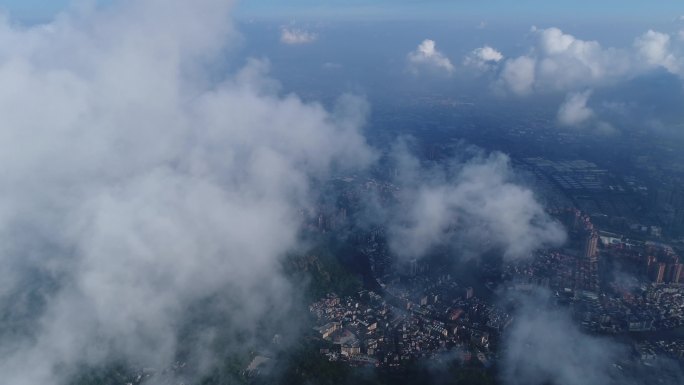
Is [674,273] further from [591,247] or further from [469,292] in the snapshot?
[469,292]

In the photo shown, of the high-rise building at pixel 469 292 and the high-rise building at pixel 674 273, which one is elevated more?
the high-rise building at pixel 674 273

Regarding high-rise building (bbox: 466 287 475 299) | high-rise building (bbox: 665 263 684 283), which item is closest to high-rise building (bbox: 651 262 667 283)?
high-rise building (bbox: 665 263 684 283)

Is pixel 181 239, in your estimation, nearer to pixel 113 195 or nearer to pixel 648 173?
pixel 113 195

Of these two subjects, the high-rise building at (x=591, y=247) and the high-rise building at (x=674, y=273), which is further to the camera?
the high-rise building at (x=591, y=247)

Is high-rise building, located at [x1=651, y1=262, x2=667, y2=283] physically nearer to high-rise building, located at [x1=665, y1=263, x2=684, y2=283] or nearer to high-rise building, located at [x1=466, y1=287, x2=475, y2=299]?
high-rise building, located at [x1=665, y1=263, x2=684, y2=283]

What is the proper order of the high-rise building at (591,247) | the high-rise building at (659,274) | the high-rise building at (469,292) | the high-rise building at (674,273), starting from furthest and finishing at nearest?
1. the high-rise building at (591,247)
2. the high-rise building at (659,274)
3. the high-rise building at (674,273)
4. the high-rise building at (469,292)

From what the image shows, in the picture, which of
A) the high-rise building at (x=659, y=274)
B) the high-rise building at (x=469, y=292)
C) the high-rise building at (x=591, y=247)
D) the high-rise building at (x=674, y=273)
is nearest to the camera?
the high-rise building at (x=469, y=292)

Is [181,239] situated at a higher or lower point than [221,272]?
higher

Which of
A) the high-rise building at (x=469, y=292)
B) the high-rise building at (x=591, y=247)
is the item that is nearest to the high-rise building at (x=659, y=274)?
the high-rise building at (x=591, y=247)

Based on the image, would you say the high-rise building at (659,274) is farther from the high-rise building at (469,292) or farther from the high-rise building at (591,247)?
the high-rise building at (469,292)

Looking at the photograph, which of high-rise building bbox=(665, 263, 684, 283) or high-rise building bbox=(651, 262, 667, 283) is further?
high-rise building bbox=(651, 262, 667, 283)

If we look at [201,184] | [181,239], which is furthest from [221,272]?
[201,184]
